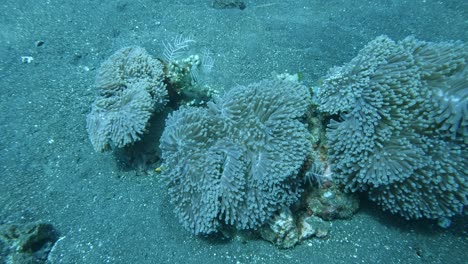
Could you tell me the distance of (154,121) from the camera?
13.3ft

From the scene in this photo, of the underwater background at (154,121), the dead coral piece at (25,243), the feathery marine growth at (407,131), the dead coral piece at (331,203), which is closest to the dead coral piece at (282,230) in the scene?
the underwater background at (154,121)

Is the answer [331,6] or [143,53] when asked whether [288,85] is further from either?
[331,6]

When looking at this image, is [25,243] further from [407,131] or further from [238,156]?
[407,131]

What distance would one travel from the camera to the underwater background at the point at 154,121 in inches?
129

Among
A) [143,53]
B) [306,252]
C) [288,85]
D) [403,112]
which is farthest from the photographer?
[143,53]

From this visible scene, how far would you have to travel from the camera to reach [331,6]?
6.35m

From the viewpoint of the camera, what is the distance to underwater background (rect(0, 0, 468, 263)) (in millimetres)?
3285

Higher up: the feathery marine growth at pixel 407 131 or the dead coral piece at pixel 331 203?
the feathery marine growth at pixel 407 131

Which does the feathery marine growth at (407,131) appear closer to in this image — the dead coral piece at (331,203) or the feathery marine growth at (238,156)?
the dead coral piece at (331,203)

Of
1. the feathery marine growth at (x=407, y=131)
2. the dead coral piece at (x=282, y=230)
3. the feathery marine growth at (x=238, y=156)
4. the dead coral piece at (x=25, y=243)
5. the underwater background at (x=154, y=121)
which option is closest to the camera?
the feathery marine growth at (x=407, y=131)

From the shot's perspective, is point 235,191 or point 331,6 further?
point 331,6

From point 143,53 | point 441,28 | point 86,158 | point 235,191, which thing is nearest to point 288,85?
point 235,191

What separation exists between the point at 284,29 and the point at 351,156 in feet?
11.7

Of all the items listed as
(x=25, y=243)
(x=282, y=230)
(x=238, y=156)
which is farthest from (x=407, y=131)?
(x=25, y=243)
